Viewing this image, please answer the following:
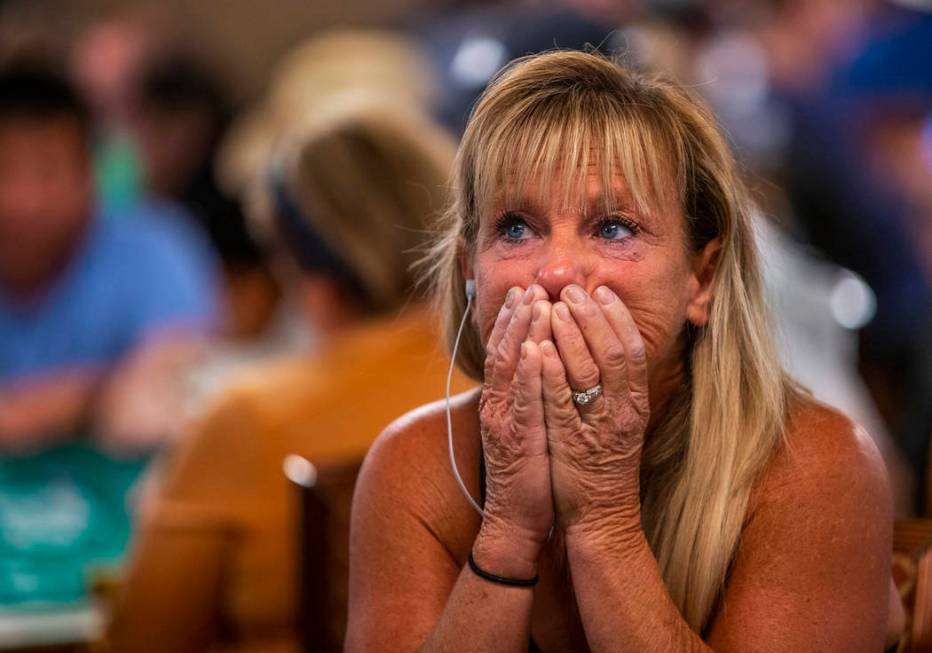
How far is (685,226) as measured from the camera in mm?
1671

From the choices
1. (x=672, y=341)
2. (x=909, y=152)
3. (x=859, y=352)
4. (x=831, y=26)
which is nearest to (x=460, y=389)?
(x=672, y=341)

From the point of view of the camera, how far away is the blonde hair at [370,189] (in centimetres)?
266

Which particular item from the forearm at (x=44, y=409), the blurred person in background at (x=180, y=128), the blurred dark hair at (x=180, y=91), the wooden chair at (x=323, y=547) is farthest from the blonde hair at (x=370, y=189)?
the blurred dark hair at (x=180, y=91)

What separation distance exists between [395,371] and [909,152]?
87.7 inches

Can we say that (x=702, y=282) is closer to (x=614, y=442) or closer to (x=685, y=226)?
(x=685, y=226)

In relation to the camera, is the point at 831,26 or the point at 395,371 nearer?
the point at 395,371

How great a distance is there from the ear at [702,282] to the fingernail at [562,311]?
0.26 meters

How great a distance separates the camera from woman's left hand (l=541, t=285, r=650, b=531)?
150 centimetres

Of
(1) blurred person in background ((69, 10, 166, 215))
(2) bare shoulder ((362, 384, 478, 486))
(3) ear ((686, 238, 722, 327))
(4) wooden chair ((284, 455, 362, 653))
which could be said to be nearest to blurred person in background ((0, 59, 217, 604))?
(4) wooden chair ((284, 455, 362, 653))

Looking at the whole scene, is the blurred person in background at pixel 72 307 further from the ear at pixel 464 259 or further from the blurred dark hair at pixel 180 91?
the blurred dark hair at pixel 180 91

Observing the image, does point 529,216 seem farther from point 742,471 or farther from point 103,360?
point 103,360

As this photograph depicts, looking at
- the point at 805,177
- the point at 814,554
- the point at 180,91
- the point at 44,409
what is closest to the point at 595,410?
the point at 814,554

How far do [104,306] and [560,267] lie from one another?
277 cm

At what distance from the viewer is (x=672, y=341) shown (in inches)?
66.3
